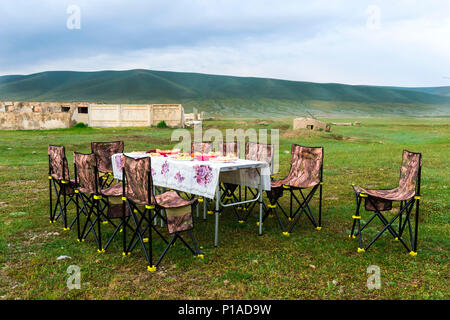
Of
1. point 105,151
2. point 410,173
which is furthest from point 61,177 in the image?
point 410,173

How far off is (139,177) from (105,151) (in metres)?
3.65

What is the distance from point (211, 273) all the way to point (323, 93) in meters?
148

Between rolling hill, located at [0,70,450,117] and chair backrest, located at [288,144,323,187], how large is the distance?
91807 mm

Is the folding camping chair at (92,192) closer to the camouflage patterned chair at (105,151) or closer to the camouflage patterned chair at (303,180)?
the camouflage patterned chair at (105,151)

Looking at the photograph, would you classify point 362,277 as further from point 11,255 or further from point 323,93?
point 323,93

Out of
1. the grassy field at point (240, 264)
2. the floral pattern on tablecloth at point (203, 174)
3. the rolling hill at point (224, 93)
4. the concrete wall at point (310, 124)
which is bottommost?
the grassy field at point (240, 264)

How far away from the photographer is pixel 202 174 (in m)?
5.05

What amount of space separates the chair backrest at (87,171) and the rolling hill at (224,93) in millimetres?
92715

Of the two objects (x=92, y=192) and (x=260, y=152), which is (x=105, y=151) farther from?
(x=260, y=152)

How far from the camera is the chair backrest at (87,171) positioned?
486 centimetres

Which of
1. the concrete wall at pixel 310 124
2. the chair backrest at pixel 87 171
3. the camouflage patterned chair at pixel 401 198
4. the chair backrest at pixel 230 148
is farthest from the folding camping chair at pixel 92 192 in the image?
the concrete wall at pixel 310 124

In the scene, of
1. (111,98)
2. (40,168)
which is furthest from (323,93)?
(40,168)

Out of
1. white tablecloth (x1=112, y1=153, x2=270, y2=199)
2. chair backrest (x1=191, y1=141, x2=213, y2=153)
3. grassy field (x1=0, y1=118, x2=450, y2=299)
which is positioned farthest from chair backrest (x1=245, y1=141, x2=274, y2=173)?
grassy field (x1=0, y1=118, x2=450, y2=299)
